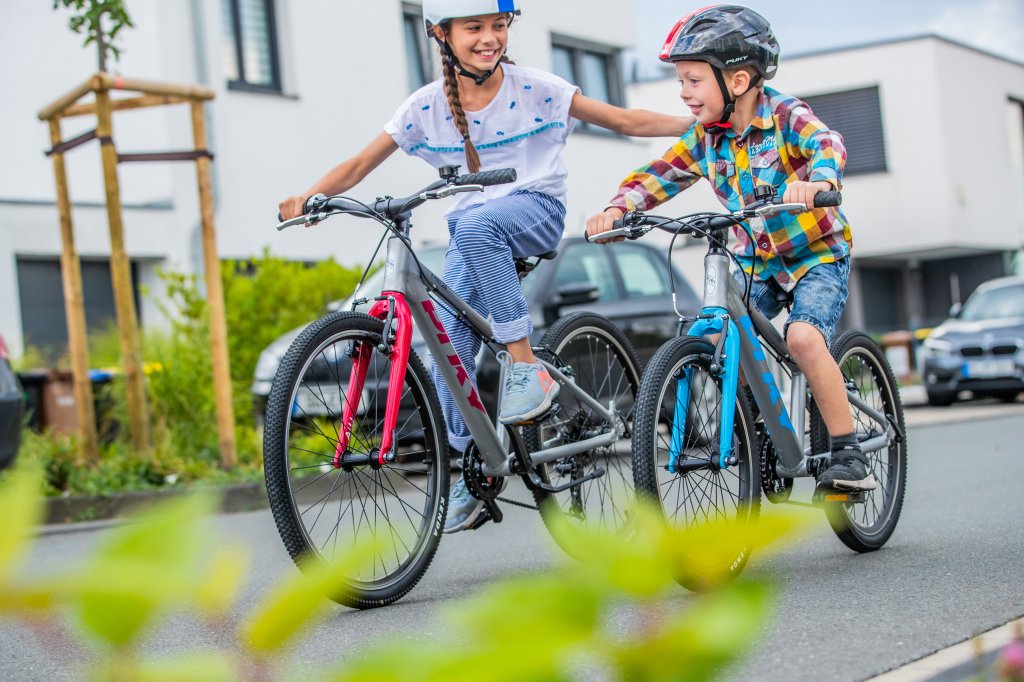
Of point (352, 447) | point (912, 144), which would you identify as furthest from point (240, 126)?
point (912, 144)

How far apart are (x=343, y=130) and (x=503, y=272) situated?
1341 centimetres

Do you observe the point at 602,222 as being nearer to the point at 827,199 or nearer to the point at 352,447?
the point at 827,199

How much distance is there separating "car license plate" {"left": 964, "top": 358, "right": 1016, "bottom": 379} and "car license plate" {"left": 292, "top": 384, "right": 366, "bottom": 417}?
12.9 meters

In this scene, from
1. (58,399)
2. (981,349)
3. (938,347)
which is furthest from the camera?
(938,347)

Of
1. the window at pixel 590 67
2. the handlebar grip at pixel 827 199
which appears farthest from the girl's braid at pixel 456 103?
the window at pixel 590 67

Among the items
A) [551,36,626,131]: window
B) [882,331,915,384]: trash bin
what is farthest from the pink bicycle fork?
[882,331,915,384]: trash bin

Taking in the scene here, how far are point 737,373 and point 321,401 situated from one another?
1.24 metres

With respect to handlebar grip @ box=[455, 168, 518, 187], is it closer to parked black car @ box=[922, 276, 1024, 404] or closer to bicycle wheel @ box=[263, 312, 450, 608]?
bicycle wheel @ box=[263, 312, 450, 608]

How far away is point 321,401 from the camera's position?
4.11m

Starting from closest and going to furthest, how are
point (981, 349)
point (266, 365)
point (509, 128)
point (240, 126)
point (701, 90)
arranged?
point (701, 90), point (509, 128), point (266, 365), point (981, 349), point (240, 126)

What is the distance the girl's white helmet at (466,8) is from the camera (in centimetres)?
434

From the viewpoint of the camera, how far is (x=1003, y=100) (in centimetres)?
3719

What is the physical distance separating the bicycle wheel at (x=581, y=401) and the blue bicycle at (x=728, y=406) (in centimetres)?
42

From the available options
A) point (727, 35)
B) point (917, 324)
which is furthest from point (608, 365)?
point (917, 324)
